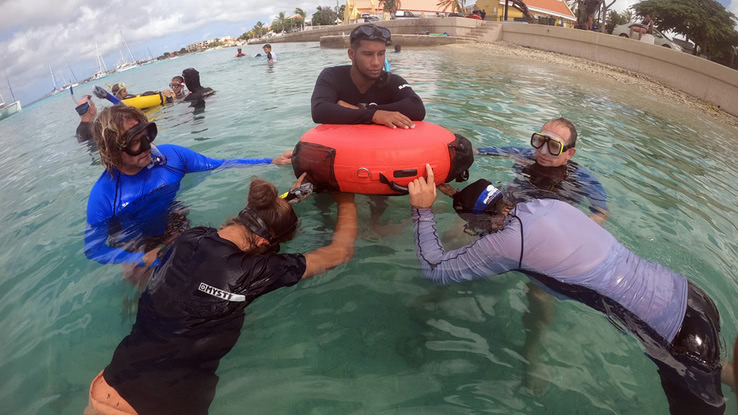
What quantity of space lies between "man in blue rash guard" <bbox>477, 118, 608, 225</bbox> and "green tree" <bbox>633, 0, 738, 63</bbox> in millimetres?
34337

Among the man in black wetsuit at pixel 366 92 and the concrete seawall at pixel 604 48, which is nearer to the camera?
the man in black wetsuit at pixel 366 92

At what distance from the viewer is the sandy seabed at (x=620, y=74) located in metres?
11.3

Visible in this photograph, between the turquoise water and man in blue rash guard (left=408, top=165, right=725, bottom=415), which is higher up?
man in blue rash guard (left=408, top=165, right=725, bottom=415)

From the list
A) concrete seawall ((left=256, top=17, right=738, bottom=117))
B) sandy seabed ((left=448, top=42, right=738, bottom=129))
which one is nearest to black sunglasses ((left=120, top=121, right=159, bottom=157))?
sandy seabed ((left=448, top=42, right=738, bottom=129))

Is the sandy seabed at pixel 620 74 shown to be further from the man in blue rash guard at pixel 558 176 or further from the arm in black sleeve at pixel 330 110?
the arm in black sleeve at pixel 330 110

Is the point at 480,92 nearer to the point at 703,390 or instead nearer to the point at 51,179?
the point at 703,390

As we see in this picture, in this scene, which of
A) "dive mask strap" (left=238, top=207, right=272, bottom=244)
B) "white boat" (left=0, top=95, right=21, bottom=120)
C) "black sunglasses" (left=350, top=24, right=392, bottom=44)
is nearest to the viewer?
"dive mask strap" (left=238, top=207, right=272, bottom=244)

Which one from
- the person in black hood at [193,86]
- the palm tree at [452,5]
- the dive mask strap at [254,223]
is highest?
the palm tree at [452,5]

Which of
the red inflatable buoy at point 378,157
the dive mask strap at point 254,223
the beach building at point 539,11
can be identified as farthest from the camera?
the beach building at point 539,11

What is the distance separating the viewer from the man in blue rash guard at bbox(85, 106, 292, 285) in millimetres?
3039

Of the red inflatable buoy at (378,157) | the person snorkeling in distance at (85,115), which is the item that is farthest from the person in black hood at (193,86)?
the red inflatable buoy at (378,157)

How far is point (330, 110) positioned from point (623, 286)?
8.82 feet

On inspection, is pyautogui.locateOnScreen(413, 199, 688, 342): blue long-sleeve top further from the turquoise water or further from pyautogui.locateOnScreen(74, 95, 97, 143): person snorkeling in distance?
pyautogui.locateOnScreen(74, 95, 97, 143): person snorkeling in distance

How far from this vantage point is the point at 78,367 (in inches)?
104
